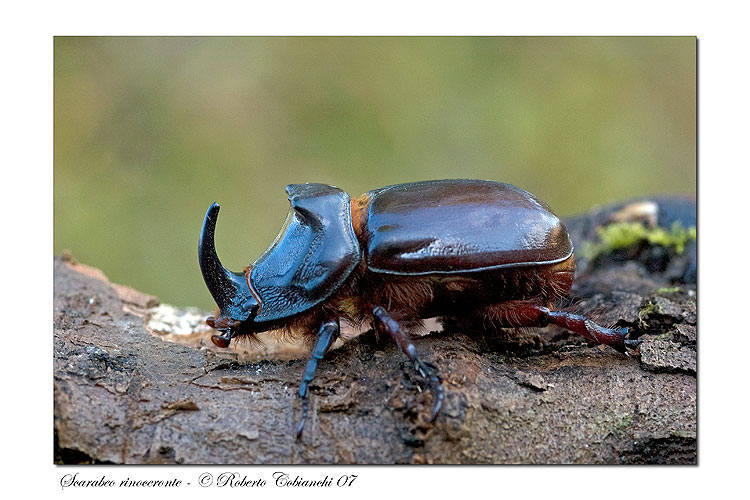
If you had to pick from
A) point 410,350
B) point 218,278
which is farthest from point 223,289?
point 410,350

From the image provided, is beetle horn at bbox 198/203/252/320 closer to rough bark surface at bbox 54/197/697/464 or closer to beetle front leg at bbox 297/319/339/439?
rough bark surface at bbox 54/197/697/464

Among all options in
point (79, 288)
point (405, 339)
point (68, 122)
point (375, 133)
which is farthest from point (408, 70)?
point (405, 339)

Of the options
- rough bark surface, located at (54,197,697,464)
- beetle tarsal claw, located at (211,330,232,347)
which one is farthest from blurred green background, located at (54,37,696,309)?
rough bark surface, located at (54,197,697,464)

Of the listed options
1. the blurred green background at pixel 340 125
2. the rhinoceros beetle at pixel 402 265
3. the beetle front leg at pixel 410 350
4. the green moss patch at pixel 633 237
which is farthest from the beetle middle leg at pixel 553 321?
the blurred green background at pixel 340 125

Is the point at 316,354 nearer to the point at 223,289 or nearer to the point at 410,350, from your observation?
the point at 410,350

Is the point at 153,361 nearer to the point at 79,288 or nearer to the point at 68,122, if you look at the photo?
the point at 79,288

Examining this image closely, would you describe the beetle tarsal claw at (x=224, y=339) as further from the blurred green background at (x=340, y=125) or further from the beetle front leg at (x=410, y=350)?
the blurred green background at (x=340, y=125)
